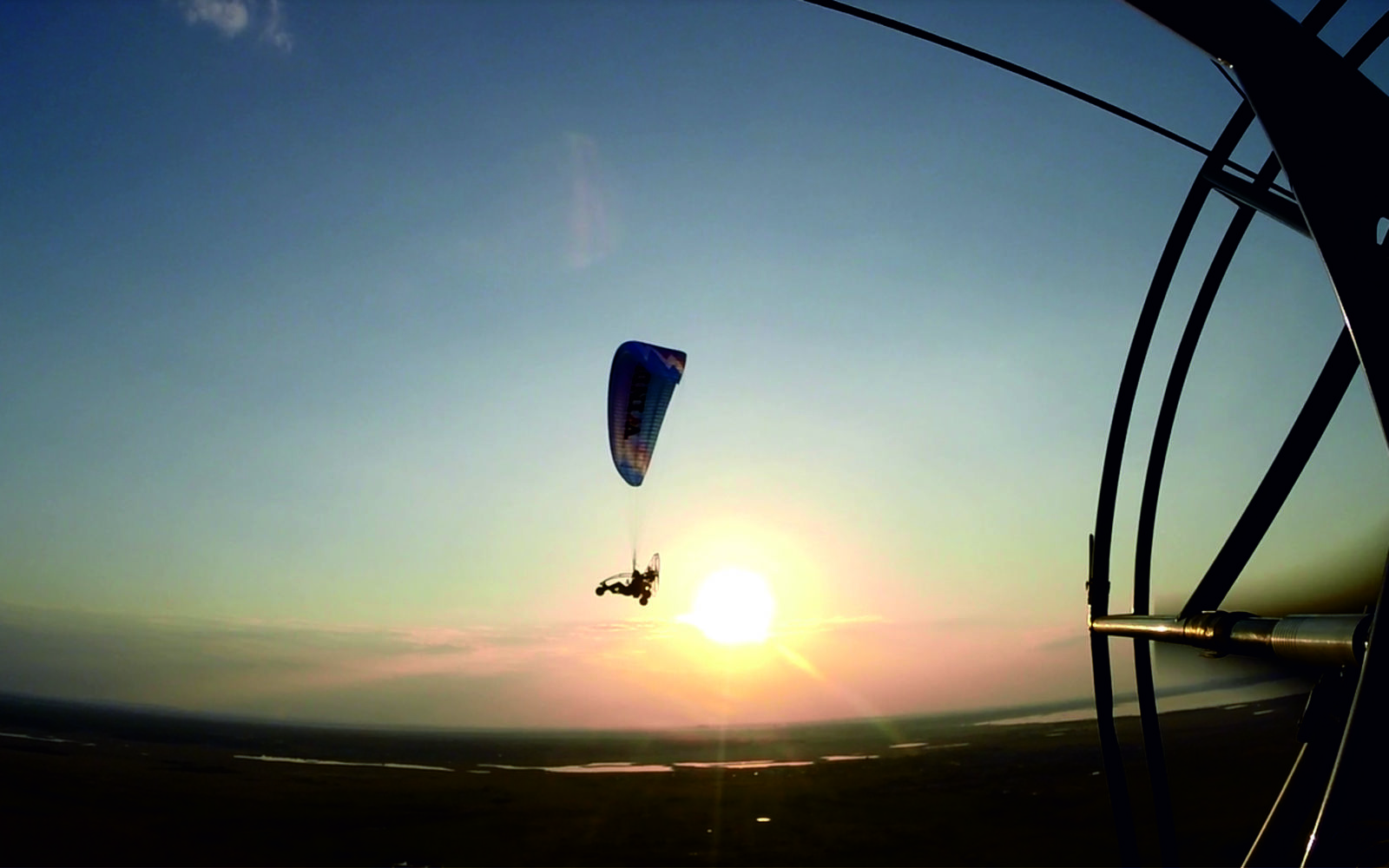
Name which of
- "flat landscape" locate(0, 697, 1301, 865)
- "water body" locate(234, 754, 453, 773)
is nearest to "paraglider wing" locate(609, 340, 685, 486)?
"flat landscape" locate(0, 697, 1301, 865)

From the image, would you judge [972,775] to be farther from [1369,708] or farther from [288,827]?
[1369,708]

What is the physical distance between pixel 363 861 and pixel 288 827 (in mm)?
9295

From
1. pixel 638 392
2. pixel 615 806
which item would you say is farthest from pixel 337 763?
pixel 638 392

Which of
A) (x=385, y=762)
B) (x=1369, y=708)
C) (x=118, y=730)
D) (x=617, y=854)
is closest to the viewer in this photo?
(x=1369, y=708)

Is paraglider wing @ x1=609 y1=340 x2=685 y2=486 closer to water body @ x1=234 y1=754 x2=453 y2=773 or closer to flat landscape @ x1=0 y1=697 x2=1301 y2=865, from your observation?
flat landscape @ x1=0 y1=697 x2=1301 y2=865

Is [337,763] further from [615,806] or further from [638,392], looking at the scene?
[638,392]

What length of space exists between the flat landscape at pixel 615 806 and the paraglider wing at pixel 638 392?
1869 centimetres

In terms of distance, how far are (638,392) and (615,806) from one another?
30.9m

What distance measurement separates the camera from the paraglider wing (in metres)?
26.7

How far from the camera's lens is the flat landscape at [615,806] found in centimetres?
3359

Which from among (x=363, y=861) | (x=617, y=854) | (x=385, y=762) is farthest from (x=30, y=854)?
(x=385, y=762)

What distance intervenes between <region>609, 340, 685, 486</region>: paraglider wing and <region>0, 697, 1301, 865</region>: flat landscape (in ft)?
61.3

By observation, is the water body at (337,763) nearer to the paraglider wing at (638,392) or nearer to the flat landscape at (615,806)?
the flat landscape at (615,806)

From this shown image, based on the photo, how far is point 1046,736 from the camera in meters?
81.1
